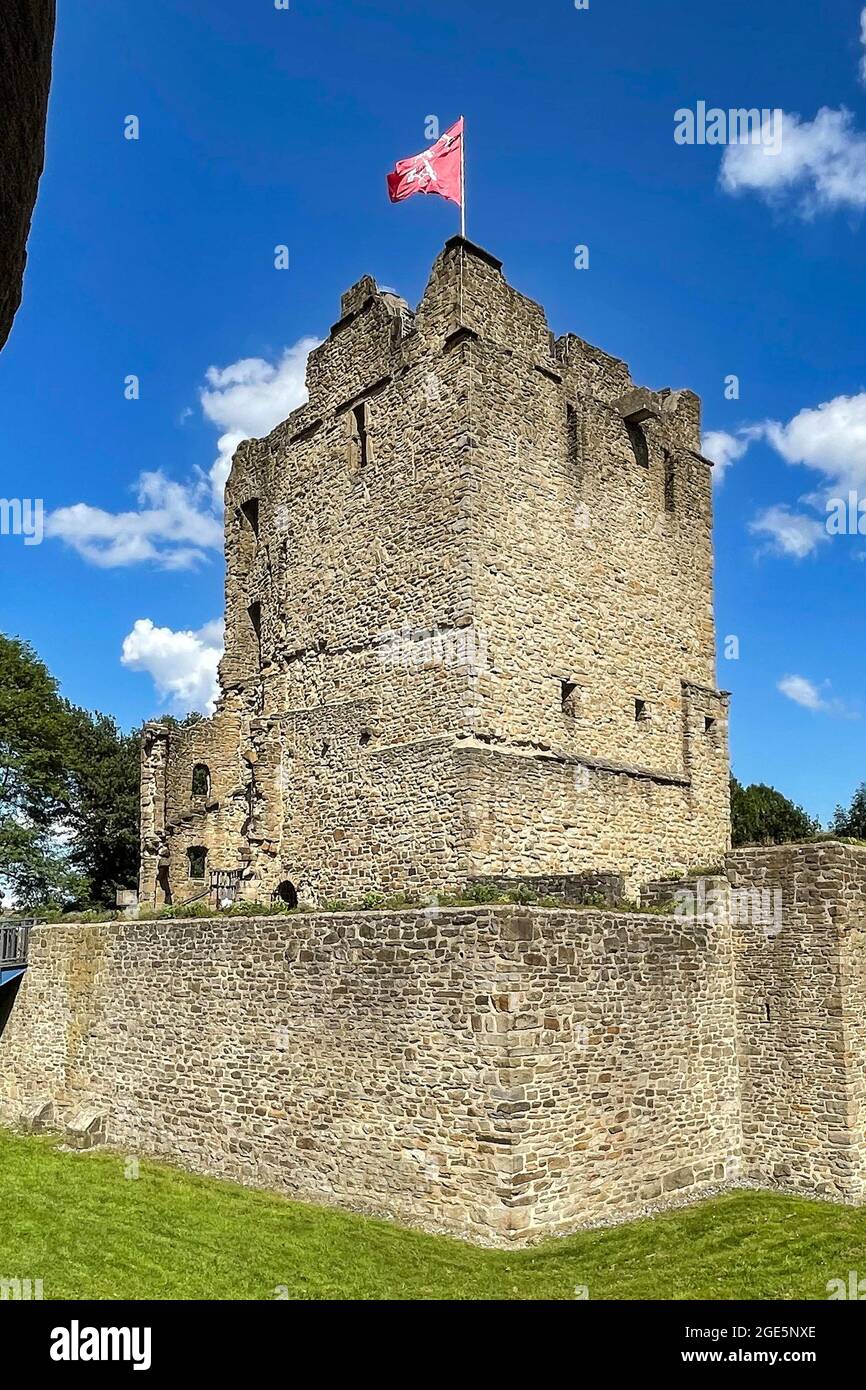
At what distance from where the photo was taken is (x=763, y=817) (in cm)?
4828

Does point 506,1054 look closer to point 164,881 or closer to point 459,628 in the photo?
point 459,628

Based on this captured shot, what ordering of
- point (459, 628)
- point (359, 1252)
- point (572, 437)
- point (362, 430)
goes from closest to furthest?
point (359, 1252)
point (459, 628)
point (572, 437)
point (362, 430)

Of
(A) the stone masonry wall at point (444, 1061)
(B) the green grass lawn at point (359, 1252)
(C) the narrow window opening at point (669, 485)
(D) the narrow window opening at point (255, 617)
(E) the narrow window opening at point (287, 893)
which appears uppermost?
(C) the narrow window opening at point (669, 485)

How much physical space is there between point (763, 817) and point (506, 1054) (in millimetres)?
36979

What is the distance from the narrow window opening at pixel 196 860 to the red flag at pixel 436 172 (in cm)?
1482

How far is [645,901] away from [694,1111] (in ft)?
12.5

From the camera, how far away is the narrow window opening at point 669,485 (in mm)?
24781

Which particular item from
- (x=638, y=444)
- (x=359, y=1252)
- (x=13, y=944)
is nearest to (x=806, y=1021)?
(x=359, y=1252)

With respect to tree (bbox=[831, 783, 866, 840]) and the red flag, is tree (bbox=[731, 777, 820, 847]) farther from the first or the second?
the red flag

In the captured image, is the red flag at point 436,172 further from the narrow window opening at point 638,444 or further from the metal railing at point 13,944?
the metal railing at point 13,944

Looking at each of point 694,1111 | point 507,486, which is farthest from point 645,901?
point 507,486

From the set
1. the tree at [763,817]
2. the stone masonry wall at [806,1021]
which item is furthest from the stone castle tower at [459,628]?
the tree at [763,817]

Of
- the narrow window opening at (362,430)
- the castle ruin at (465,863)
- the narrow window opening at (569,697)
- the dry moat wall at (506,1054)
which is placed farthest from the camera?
the narrow window opening at (362,430)

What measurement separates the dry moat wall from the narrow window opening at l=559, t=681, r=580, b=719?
456cm
